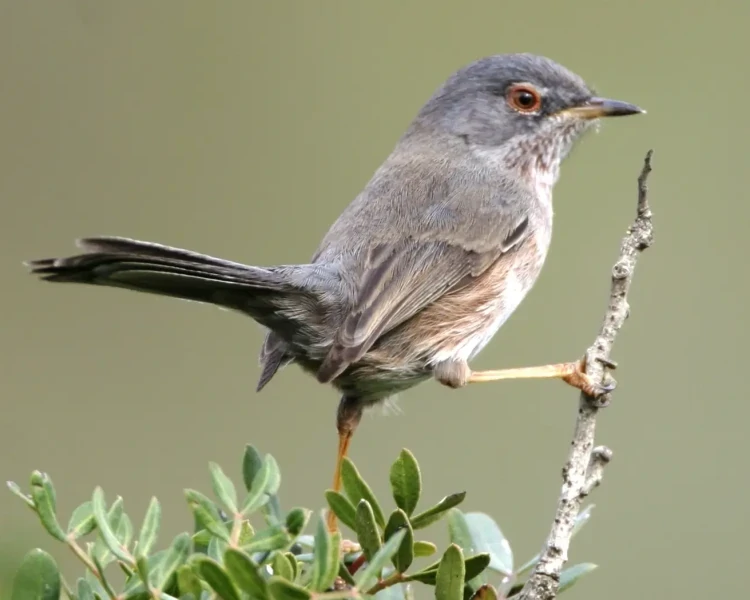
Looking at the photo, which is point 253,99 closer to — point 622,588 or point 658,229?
point 658,229

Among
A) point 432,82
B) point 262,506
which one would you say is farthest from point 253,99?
point 262,506

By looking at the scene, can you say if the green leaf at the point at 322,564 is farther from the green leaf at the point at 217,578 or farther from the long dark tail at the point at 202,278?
the long dark tail at the point at 202,278

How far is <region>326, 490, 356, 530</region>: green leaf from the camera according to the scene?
149 centimetres

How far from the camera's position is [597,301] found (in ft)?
14.4

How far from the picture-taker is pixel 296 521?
1.45 m

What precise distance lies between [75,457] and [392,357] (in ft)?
6.43

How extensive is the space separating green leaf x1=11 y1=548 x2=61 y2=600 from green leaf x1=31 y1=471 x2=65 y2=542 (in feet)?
0.24

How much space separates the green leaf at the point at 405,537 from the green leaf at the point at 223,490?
0.24 meters

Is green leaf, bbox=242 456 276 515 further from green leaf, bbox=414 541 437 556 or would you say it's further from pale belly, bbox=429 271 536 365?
pale belly, bbox=429 271 536 365

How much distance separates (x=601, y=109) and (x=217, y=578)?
106 inches

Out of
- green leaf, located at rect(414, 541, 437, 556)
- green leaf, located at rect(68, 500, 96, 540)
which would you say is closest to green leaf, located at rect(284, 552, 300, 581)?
green leaf, located at rect(414, 541, 437, 556)

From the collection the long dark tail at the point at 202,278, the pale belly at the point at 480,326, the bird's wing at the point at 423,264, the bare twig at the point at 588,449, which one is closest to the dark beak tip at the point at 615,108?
the bird's wing at the point at 423,264

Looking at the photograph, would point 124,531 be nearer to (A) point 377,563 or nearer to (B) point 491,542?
(A) point 377,563

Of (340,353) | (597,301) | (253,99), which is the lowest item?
(340,353)
